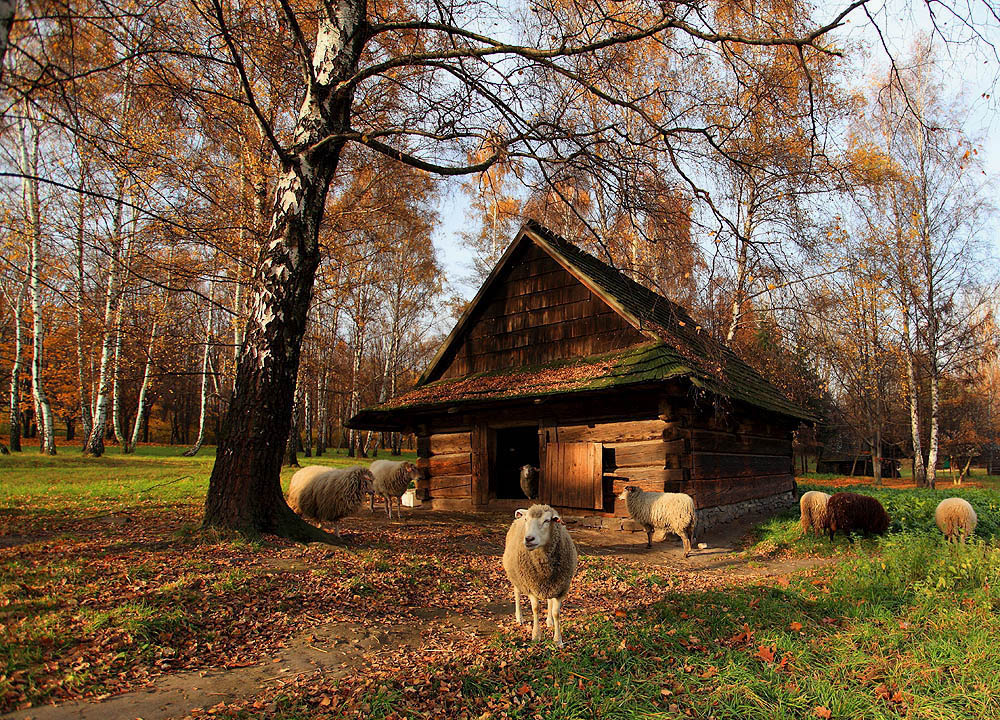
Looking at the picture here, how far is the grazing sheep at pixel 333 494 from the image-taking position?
366 inches

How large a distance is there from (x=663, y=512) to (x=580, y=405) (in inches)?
129

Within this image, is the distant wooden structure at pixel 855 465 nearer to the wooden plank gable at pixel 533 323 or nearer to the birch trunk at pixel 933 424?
the birch trunk at pixel 933 424

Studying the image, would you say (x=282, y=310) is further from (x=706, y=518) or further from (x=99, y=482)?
(x=99, y=482)

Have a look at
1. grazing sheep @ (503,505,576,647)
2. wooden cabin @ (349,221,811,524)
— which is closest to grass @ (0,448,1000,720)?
grazing sheep @ (503,505,576,647)

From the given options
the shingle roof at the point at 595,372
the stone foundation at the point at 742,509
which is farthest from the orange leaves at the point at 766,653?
the stone foundation at the point at 742,509

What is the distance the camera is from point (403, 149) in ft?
27.3

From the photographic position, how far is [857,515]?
948 cm

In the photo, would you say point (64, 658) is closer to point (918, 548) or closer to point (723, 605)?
point (723, 605)

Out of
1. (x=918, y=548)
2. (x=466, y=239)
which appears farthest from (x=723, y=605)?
(x=466, y=239)

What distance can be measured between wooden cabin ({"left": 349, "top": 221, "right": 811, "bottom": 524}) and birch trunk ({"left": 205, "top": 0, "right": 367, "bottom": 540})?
5767 mm

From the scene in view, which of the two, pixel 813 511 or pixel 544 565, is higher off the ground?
pixel 544 565

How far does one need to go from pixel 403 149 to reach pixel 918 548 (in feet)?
30.6

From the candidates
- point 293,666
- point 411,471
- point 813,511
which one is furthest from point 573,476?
point 293,666

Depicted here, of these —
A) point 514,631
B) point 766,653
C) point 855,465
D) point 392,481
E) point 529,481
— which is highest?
point 392,481
